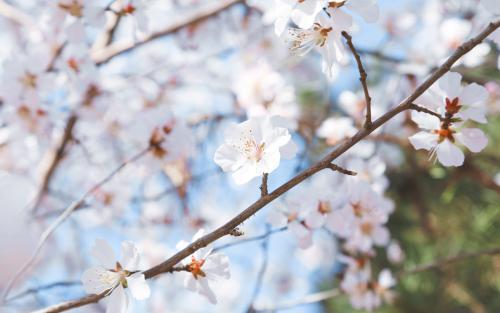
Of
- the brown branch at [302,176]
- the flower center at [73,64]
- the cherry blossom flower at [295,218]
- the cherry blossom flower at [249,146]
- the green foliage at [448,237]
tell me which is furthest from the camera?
the green foliage at [448,237]

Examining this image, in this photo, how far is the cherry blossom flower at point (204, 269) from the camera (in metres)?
0.77

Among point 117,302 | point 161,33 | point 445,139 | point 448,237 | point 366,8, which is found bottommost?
point 117,302

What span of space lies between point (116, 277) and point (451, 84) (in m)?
0.53

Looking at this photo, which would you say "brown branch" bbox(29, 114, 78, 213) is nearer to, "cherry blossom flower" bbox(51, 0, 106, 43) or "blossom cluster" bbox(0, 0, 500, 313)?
"blossom cluster" bbox(0, 0, 500, 313)

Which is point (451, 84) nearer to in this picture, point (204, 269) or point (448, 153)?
point (448, 153)

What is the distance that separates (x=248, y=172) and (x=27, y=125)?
81 centimetres

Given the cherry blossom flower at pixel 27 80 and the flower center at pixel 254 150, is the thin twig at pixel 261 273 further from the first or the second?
the cherry blossom flower at pixel 27 80

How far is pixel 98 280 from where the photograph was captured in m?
0.73

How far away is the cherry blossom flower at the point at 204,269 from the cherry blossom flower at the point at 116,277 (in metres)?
0.07

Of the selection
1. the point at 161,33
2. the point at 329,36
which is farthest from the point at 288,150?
the point at 161,33

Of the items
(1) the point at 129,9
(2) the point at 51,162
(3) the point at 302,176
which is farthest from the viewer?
(2) the point at 51,162

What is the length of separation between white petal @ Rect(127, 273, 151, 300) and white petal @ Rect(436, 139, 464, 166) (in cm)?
44

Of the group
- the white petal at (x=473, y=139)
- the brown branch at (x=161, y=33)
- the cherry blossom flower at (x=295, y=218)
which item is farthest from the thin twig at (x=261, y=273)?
the brown branch at (x=161, y=33)

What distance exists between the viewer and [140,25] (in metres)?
1.18
